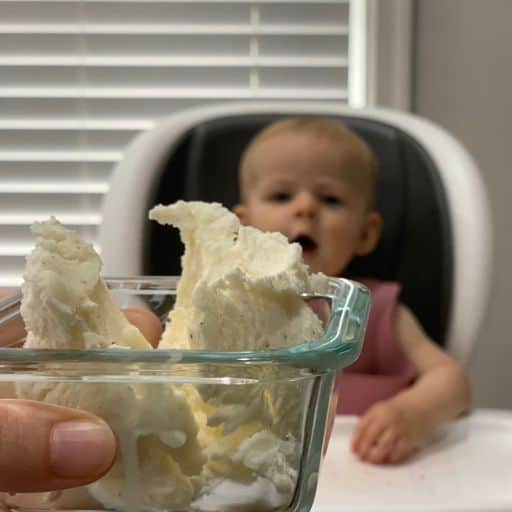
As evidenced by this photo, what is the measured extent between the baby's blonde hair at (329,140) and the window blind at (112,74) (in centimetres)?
35

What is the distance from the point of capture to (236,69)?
1435 millimetres

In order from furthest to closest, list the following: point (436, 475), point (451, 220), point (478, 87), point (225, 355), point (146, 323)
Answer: point (478, 87) < point (451, 220) < point (436, 475) < point (146, 323) < point (225, 355)

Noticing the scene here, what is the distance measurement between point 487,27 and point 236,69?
44cm

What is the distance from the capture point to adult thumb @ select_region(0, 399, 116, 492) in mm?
257

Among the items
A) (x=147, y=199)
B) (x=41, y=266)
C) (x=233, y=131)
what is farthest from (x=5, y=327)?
(x=233, y=131)

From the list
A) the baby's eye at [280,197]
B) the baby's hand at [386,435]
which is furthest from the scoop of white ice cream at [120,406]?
the baby's eye at [280,197]

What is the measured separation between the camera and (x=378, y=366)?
3.59 feet

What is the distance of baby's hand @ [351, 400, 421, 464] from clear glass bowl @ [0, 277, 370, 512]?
1.79 feet

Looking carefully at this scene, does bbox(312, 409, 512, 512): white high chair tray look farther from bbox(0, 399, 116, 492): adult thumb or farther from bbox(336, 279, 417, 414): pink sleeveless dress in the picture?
bbox(0, 399, 116, 492): adult thumb

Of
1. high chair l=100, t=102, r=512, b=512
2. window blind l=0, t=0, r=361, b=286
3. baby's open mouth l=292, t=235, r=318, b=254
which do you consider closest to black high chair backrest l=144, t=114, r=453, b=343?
high chair l=100, t=102, r=512, b=512

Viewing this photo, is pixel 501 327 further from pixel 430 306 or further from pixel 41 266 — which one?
pixel 41 266

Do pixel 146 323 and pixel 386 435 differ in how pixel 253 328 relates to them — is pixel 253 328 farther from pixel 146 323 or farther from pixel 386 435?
pixel 386 435

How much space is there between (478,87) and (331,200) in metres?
0.43

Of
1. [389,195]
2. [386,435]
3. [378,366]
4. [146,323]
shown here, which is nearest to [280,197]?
[389,195]
